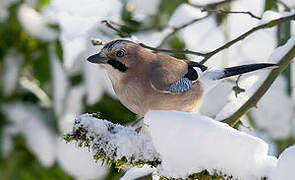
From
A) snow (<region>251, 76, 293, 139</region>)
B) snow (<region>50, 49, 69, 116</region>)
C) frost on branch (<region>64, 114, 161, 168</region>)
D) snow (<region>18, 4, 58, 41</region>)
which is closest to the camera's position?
frost on branch (<region>64, 114, 161, 168</region>)

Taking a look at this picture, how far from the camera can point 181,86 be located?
198 cm

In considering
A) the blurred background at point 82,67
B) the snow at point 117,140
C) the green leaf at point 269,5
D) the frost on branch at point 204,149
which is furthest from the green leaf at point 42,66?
the frost on branch at point 204,149

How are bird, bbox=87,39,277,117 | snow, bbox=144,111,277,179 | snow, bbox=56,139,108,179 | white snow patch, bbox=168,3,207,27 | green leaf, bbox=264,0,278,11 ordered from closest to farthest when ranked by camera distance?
snow, bbox=144,111,277,179 < bird, bbox=87,39,277,117 < green leaf, bbox=264,0,278,11 < white snow patch, bbox=168,3,207,27 < snow, bbox=56,139,108,179

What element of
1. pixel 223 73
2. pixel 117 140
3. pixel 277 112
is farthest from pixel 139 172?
pixel 277 112

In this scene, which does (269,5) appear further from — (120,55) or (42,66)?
(42,66)

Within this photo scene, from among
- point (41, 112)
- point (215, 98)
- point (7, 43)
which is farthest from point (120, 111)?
point (215, 98)

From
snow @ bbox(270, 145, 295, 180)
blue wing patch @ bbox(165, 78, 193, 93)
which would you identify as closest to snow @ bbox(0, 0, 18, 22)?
blue wing patch @ bbox(165, 78, 193, 93)

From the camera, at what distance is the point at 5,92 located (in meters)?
4.31

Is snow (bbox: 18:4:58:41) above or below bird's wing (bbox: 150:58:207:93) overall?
below

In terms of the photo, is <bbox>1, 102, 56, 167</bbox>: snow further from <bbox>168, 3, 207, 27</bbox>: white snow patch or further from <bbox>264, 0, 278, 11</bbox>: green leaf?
<bbox>264, 0, 278, 11</bbox>: green leaf

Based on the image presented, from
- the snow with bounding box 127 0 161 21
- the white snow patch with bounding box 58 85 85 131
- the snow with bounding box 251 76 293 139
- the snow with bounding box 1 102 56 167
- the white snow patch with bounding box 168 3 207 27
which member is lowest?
the snow with bounding box 1 102 56 167

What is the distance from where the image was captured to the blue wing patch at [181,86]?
77.2 inches

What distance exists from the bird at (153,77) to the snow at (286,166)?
0.67m

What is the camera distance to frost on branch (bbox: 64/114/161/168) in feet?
5.14
